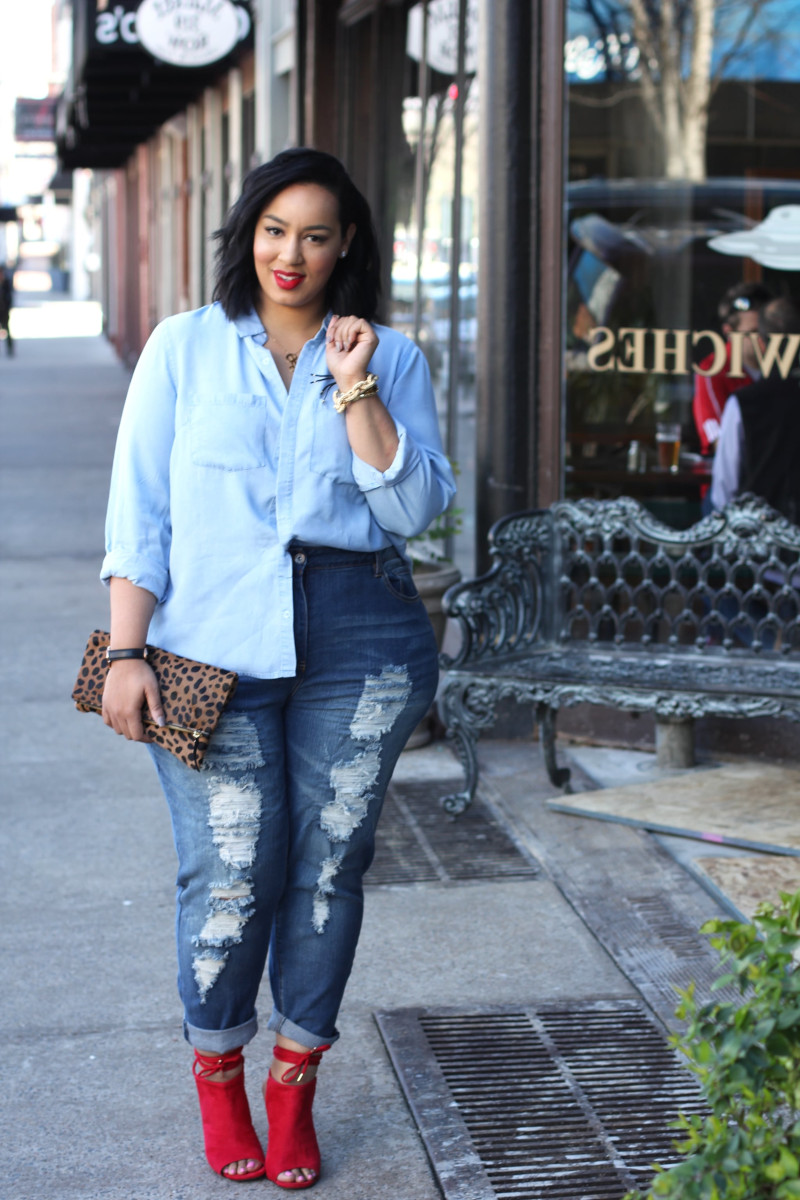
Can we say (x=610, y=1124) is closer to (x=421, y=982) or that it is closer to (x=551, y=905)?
(x=421, y=982)

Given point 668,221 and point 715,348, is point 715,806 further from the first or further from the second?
point 668,221

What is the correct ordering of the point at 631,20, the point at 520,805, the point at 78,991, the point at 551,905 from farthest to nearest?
1. the point at 631,20
2. the point at 520,805
3. the point at 551,905
4. the point at 78,991

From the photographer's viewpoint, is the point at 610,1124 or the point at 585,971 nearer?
the point at 610,1124

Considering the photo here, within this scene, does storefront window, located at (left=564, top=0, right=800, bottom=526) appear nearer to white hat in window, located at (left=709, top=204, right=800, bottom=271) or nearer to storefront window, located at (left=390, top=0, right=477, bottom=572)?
white hat in window, located at (left=709, top=204, right=800, bottom=271)

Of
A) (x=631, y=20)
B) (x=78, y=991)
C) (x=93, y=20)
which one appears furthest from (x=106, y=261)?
(x=78, y=991)

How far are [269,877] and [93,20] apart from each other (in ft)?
40.8

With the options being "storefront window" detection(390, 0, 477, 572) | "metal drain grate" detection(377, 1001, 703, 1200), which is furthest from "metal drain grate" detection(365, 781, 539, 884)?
"storefront window" detection(390, 0, 477, 572)

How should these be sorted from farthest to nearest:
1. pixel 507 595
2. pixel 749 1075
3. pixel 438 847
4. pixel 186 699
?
1. pixel 507 595
2. pixel 438 847
3. pixel 186 699
4. pixel 749 1075

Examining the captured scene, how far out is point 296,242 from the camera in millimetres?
2568

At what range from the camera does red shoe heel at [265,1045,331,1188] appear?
9.07 feet

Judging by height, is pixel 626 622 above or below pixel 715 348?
below

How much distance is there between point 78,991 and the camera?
11.8ft

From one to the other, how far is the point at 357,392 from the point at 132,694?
0.64 meters

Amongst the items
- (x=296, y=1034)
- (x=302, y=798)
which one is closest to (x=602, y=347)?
(x=302, y=798)
